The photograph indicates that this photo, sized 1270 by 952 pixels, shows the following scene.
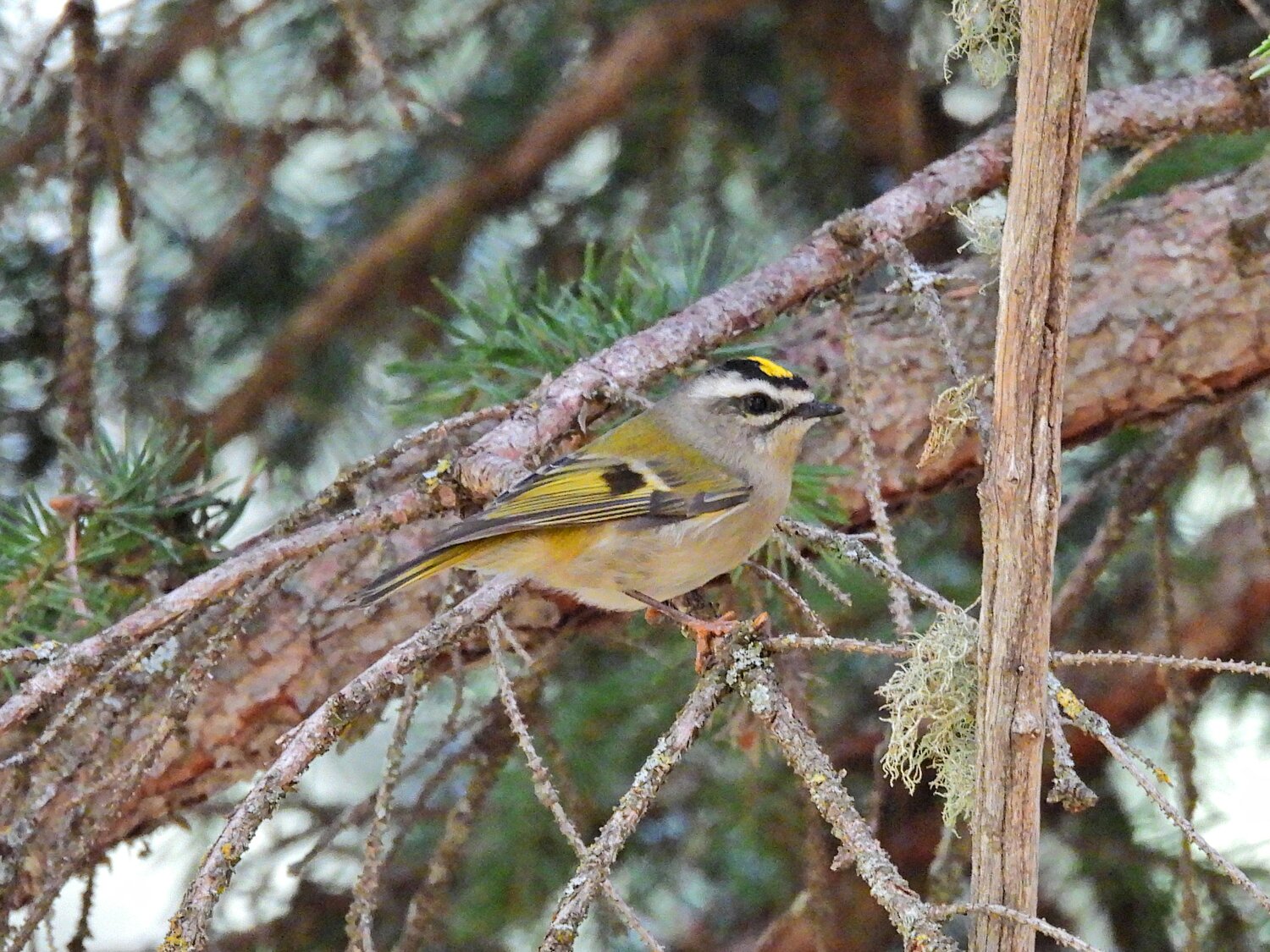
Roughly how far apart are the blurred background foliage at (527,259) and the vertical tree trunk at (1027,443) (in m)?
1.33

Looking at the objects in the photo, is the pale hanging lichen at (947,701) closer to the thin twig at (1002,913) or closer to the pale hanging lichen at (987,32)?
the thin twig at (1002,913)

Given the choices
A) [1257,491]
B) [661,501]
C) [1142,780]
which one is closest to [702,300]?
[661,501]

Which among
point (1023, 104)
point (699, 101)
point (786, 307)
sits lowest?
point (1023, 104)

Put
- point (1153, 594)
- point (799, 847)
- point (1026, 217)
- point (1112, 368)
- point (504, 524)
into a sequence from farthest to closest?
point (1153, 594) → point (799, 847) → point (1112, 368) → point (504, 524) → point (1026, 217)

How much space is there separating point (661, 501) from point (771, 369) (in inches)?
11.0

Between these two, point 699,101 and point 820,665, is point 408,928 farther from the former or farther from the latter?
point 699,101

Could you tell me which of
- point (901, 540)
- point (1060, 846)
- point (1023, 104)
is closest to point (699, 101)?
point (901, 540)

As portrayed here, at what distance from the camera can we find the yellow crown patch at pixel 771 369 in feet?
7.17

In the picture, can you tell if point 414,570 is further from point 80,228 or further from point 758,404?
point 80,228

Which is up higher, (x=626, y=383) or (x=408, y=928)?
(x=626, y=383)

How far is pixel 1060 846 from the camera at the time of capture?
2723 millimetres

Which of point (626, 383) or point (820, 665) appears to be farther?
point (820, 665)

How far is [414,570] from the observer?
1.82 m

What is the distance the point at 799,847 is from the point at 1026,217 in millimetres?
1799
